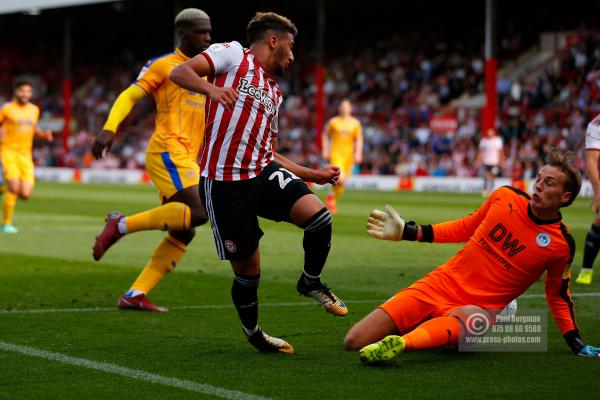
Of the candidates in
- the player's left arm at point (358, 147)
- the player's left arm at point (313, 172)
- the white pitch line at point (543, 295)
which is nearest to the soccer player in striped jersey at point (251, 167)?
the player's left arm at point (313, 172)

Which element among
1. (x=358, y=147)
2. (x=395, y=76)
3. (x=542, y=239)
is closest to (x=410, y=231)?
(x=542, y=239)

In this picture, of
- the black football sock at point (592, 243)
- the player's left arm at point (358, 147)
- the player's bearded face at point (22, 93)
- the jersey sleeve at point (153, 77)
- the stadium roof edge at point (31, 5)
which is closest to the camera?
the jersey sleeve at point (153, 77)

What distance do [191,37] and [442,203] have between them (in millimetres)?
17592

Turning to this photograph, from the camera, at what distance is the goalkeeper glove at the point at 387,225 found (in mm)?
6068

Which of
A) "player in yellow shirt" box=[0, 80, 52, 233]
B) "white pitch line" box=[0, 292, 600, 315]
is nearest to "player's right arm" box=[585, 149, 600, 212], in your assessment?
"white pitch line" box=[0, 292, 600, 315]

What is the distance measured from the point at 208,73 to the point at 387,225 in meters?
1.33

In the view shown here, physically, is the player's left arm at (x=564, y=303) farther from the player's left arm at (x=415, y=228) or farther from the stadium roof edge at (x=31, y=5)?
Result: the stadium roof edge at (x=31, y=5)

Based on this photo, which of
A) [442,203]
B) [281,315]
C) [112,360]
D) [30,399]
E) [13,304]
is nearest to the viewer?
[30,399]

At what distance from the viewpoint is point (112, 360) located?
6.35 meters

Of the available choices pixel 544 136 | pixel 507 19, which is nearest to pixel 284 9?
pixel 507 19

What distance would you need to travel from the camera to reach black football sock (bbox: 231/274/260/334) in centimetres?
657

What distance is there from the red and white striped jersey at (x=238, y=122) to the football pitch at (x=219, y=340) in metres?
1.14

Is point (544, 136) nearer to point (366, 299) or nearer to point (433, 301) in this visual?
point (366, 299)

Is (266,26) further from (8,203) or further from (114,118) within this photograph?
(8,203)
